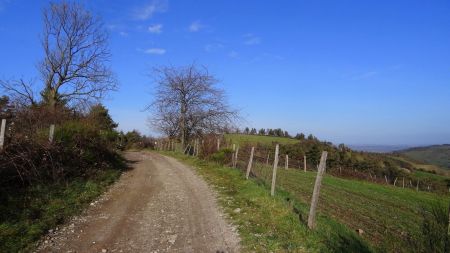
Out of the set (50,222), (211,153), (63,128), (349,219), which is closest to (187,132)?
(211,153)

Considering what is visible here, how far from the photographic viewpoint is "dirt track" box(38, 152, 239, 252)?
7281 mm

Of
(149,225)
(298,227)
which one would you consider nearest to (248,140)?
(298,227)

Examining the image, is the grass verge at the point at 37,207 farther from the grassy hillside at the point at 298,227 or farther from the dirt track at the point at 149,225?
the grassy hillside at the point at 298,227

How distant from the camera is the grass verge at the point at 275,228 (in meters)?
7.51

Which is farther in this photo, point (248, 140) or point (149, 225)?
point (248, 140)

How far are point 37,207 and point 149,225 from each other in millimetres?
2980

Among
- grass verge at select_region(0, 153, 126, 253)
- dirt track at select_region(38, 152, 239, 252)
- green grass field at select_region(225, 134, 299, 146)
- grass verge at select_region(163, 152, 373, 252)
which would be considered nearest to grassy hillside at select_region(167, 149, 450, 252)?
grass verge at select_region(163, 152, 373, 252)

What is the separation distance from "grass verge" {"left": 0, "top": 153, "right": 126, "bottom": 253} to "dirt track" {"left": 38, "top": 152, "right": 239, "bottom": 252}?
0.33 metres

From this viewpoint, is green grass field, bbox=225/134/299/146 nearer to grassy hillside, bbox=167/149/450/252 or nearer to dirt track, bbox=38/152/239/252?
grassy hillside, bbox=167/149/450/252

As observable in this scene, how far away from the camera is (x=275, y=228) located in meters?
8.66

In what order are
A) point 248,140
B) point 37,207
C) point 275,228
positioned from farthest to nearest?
point 248,140 < point 37,207 < point 275,228

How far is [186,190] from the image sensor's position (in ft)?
44.3

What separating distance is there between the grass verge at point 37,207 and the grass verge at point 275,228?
405 centimetres

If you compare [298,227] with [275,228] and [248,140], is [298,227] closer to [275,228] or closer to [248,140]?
[275,228]
